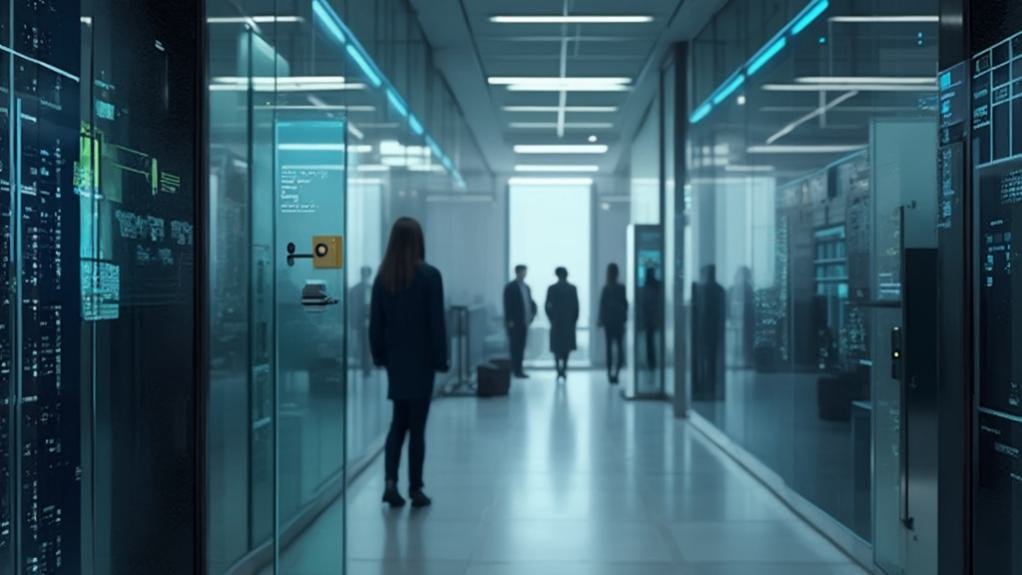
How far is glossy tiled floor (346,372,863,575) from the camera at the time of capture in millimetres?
5438

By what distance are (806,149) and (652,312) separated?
7.81 metres

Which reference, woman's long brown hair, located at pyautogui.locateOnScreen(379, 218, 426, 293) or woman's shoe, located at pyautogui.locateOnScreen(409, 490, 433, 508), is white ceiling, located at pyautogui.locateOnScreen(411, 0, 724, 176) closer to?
woman's long brown hair, located at pyautogui.locateOnScreen(379, 218, 426, 293)

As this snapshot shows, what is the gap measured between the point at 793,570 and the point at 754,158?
3621mm

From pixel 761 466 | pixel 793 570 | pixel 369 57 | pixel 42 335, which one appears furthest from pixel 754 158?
pixel 42 335

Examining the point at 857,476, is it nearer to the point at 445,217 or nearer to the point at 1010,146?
the point at 1010,146

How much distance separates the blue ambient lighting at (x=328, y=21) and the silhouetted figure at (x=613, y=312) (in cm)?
1020

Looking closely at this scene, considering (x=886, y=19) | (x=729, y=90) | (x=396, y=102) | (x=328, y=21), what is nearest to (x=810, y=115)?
(x=886, y=19)

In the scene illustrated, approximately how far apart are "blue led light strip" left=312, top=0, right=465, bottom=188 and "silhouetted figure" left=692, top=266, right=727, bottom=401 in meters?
3.37

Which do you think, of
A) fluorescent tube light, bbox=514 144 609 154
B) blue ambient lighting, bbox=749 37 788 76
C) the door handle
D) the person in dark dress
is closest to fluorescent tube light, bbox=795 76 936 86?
blue ambient lighting, bbox=749 37 788 76

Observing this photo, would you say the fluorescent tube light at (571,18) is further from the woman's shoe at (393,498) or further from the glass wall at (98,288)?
the glass wall at (98,288)

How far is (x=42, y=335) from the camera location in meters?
2.63

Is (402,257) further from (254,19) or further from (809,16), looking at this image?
(809,16)

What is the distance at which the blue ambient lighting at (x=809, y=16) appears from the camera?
6.23 m

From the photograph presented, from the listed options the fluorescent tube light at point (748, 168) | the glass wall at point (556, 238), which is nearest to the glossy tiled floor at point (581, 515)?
the fluorescent tube light at point (748, 168)
